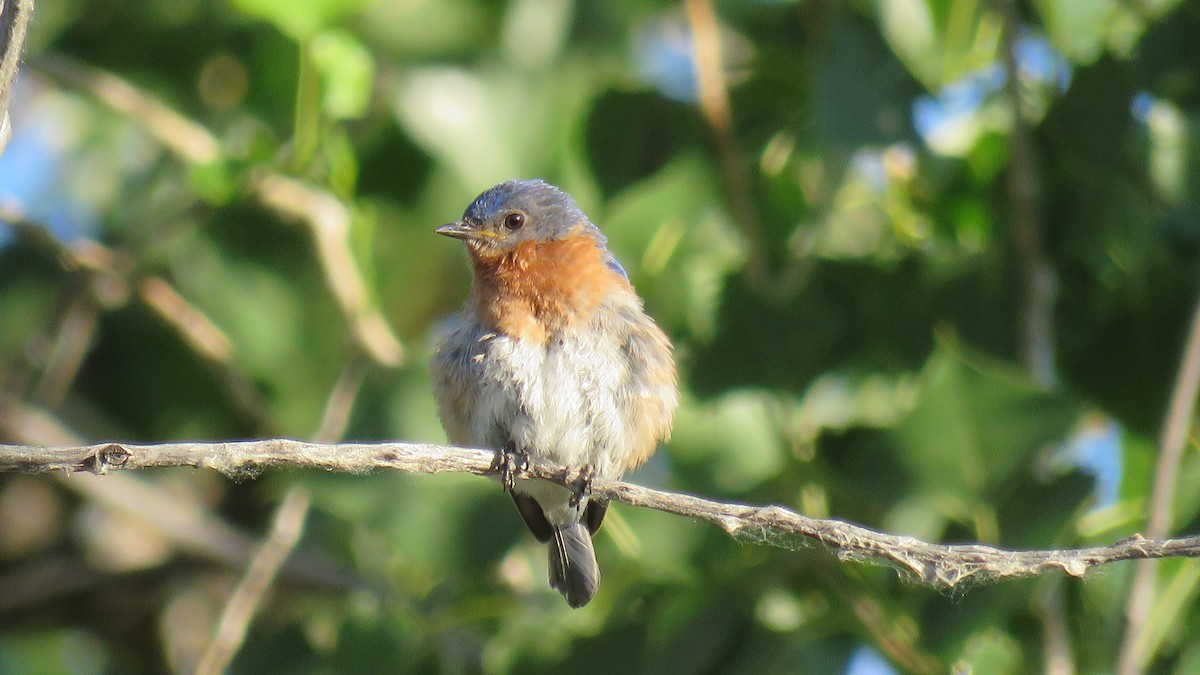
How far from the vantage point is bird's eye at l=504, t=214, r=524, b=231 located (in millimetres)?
Result: 5527

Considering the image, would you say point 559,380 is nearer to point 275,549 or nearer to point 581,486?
point 581,486

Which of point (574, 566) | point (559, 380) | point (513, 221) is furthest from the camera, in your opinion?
point (513, 221)

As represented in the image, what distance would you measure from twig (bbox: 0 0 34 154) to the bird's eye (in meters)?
3.15

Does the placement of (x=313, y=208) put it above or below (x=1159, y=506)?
above

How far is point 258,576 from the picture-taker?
221 inches

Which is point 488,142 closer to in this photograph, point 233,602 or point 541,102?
point 541,102

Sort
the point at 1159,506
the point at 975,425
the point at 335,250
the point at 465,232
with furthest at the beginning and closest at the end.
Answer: the point at 335,250, the point at 465,232, the point at 1159,506, the point at 975,425

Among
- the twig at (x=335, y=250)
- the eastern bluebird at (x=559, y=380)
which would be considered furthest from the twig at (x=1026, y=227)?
the twig at (x=335, y=250)

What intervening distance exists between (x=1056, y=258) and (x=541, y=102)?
224 centimetres

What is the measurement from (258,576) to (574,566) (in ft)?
4.78

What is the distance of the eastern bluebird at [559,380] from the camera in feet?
16.1

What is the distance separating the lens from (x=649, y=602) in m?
4.88

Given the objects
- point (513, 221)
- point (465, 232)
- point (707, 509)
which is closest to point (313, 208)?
point (465, 232)

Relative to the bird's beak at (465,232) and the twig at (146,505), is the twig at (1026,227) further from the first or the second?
the twig at (146,505)
